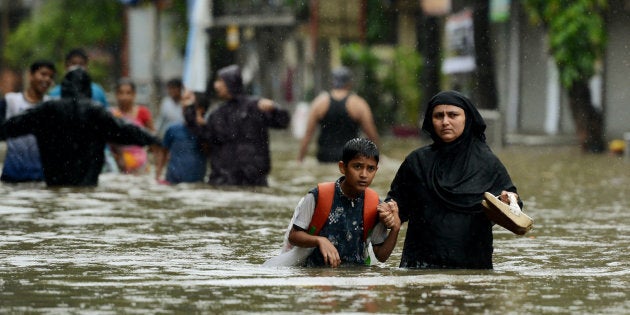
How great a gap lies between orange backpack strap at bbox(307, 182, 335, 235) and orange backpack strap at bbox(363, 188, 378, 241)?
20 cm

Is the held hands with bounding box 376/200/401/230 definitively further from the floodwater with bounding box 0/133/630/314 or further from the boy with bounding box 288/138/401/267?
the floodwater with bounding box 0/133/630/314

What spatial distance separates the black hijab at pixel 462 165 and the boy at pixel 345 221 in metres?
0.31

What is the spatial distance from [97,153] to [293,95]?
4042cm

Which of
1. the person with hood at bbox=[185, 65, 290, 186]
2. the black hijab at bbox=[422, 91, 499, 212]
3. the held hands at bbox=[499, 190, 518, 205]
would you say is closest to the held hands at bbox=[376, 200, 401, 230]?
the black hijab at bbox=[422, 91, 499, 212]

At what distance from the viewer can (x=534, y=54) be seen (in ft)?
134

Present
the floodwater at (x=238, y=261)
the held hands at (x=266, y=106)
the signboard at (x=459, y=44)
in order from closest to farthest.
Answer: the floodwater at (x=238, y=261)
the held hands at (x=266, y=106)
the signboard at (x=459, y=44)

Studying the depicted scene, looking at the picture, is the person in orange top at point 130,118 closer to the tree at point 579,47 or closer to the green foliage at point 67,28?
the tree at point 579,47

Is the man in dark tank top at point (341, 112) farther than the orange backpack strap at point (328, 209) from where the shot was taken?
Yes

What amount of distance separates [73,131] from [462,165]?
768cm

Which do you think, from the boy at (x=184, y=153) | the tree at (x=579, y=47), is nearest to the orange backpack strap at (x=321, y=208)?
the boy at (x=184, y=153)

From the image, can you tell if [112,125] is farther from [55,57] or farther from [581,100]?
[55,57]

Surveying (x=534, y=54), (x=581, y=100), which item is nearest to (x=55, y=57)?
(x=534, y=54)

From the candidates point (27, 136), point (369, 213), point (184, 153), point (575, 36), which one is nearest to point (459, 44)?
point (575, 36)

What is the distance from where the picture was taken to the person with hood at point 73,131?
15953mm
